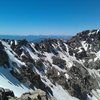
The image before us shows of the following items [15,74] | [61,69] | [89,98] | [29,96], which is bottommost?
[89,98]

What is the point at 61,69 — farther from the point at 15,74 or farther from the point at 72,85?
the point at 15,74

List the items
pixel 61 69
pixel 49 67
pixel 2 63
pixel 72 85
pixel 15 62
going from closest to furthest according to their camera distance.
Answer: pixel 2 63, pixel 15 62, pixel 72 85, pixel 49 67, pixel 61 69

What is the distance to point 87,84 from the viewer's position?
164 metres

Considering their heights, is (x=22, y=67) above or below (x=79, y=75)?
above

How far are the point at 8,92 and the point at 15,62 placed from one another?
56.2m

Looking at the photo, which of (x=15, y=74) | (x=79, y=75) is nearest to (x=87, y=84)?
(x=79, y=75)

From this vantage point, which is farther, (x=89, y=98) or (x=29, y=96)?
(x=89, y=98)

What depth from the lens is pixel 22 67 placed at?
10388 centimetres

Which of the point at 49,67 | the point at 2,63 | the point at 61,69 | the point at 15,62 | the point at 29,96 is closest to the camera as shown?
the point at 29,96

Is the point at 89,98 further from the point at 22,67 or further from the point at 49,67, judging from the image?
the point at 22,67

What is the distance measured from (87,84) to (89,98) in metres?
18.5

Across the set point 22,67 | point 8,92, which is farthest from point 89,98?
point 8,92

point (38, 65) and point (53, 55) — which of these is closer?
point (38, 65)

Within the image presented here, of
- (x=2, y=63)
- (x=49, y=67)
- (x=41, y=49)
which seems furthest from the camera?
(x=41, y=49)
